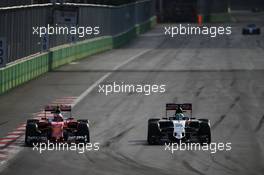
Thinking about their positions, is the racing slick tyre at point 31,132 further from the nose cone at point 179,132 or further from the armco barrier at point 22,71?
the armco barrier at point 22,71

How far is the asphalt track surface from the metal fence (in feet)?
5.81

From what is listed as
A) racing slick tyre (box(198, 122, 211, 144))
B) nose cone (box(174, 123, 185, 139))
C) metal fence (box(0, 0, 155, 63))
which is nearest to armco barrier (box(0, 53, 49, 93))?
metal fence (box(0, 0, 155, 63))

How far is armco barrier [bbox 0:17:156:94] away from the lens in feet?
144

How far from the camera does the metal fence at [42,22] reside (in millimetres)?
45562

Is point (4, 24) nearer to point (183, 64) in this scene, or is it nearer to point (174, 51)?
point (183, 64)

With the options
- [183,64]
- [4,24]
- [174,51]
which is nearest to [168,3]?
[174,51]

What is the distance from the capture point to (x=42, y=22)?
54.3 metres

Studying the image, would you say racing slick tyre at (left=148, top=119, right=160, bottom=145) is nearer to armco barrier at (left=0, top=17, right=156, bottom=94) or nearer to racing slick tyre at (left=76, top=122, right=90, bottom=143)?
racing slick tyre at (left=76, top=122, right=90, bottom=143)

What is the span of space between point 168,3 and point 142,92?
319 feet

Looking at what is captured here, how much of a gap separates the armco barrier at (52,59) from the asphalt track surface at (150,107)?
544 mm

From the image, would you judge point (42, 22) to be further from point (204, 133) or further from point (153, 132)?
point (204, 133)

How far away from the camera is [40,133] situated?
87.2 ft

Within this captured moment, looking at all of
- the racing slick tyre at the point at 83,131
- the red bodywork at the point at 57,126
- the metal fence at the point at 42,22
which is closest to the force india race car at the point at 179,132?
the racing slick tyre at the point at 83,131

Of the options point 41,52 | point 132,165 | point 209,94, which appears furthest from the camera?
point 41,52
